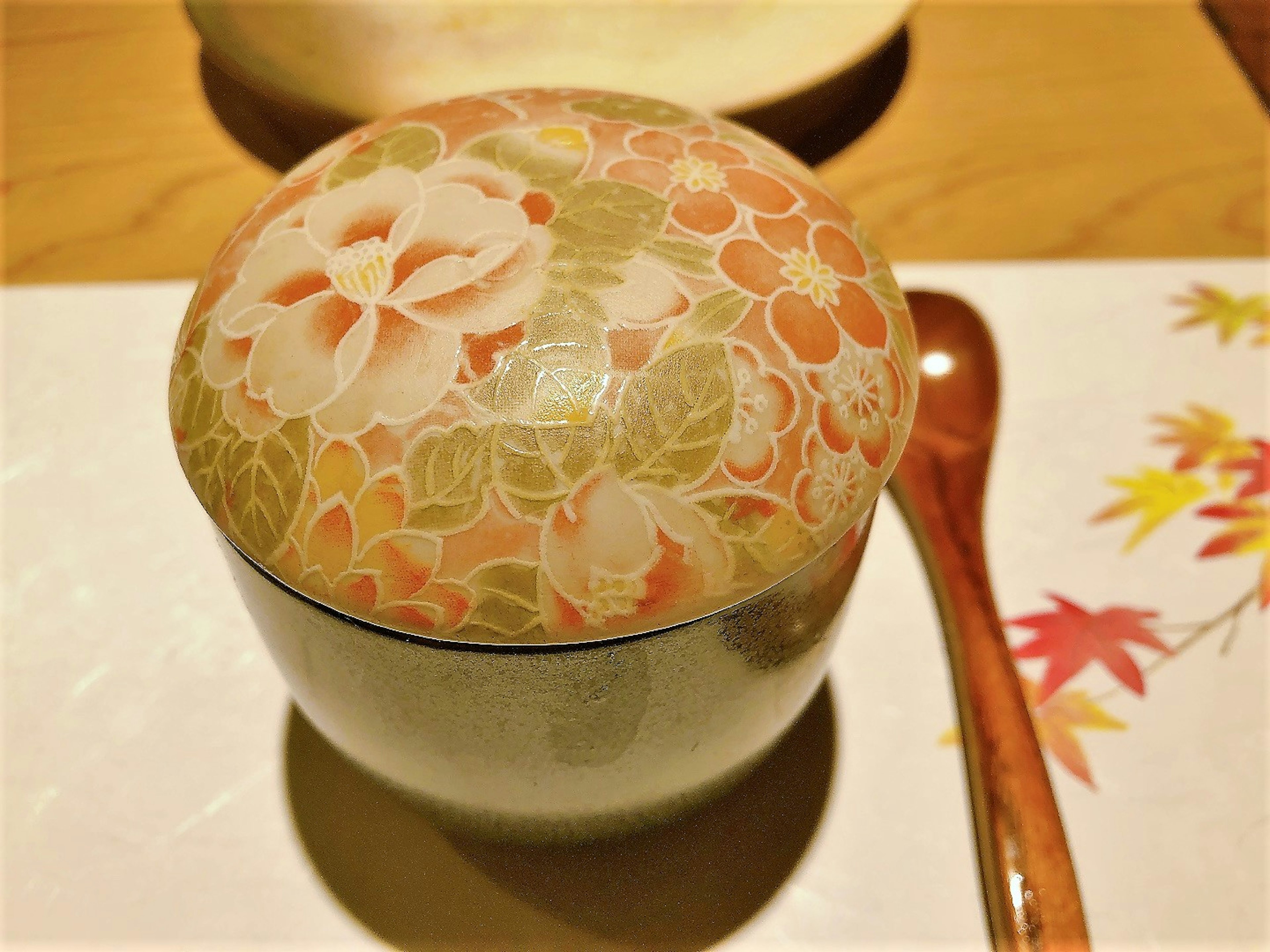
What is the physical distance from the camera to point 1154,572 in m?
0.60

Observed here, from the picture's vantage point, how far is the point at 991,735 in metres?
0.49

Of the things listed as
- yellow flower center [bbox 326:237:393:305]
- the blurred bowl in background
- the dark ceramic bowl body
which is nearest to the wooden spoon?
the dark ceramic bowl body

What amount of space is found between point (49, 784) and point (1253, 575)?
0.64m

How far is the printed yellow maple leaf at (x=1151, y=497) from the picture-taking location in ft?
2.05

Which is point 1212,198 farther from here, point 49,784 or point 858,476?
point 49,784

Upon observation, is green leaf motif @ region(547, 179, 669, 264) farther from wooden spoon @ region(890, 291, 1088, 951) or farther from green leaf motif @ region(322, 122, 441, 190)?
wooden spoon @ region(890, 291, 1088, 951)

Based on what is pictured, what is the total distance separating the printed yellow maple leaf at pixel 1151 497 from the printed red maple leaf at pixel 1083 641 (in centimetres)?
6

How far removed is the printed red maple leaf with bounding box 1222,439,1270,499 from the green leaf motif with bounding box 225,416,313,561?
1.82 ft

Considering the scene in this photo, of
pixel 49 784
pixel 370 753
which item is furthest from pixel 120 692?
pixel 370 753

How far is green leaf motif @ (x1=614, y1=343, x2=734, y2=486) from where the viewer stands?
320 mm

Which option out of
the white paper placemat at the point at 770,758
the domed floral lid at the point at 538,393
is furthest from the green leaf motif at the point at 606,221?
the white paper placemat at the point at 770,758

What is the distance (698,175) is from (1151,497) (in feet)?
1.31

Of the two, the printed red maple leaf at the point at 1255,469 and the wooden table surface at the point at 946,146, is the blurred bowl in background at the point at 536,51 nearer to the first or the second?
the wooden table surface at the point at 946,146

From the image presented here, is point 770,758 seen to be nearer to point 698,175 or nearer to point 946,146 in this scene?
point 698,175
